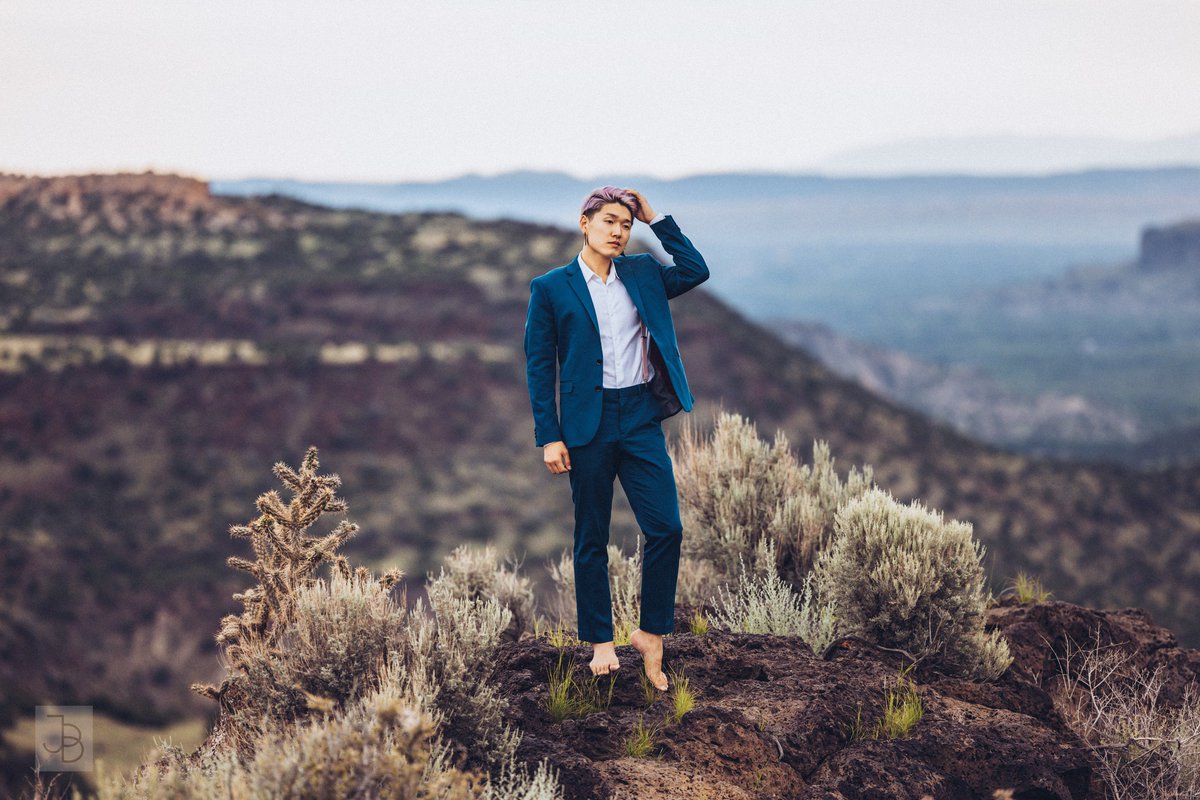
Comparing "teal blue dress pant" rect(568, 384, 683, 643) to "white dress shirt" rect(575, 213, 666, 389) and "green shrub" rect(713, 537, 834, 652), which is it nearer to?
"white dress shirt" rect(575, 213, 666, 389)

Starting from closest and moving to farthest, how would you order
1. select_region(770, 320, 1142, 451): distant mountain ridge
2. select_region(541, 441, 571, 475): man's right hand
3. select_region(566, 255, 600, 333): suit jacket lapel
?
1. select_region(541, 441, 571, 475): man's right hand
2. select_region(566, 255, 600, 333): suit jacket lapel
3. select_region(770, 320, 1142, 451): distant mountain ridge

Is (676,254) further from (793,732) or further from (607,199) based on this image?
(793,732)

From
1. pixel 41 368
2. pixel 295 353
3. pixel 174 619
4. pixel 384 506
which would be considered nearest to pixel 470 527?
pixel 384 506

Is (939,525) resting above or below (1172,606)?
above

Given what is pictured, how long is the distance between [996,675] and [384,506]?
25045 millimetres

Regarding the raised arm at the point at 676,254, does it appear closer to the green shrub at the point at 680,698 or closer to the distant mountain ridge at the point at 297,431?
the green shrub at the point at 680,698

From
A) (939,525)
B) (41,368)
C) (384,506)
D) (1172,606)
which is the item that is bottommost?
(1172,606)

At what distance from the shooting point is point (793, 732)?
466 centimetres

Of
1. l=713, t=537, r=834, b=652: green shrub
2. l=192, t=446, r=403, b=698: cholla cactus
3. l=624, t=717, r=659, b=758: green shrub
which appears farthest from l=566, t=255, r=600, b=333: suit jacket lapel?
l=713, t=537, r=834, b=652: green shrub

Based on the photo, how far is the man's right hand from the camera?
15.9 ft

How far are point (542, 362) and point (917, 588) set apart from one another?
2.12 m

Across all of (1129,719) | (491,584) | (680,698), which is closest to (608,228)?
(680,698)

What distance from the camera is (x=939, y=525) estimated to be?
5547mm

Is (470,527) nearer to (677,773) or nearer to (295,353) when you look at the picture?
(295,353)
